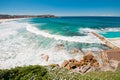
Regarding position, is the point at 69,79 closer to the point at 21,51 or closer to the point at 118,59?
the point at 118,59

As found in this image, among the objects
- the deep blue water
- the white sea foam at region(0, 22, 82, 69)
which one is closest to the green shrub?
the white sea foam at region(0, 22, 82, 69)

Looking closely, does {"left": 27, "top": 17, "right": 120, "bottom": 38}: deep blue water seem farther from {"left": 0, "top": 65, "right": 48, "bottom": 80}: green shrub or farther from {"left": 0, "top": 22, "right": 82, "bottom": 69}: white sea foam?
{"left": 0, "top": 65, "right": 48, "bottom": 80}: green shrub

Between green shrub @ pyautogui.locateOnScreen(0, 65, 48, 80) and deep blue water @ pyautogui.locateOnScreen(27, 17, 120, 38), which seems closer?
green shrub @ pyautogui.locateOnScreen(0, 65, 48, 80)

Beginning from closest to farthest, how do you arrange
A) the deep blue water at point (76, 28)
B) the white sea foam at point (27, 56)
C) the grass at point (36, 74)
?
the grass at point (36, 74)
the white sea foam at point (27, 56)
the deep blue water at point (76, 28)

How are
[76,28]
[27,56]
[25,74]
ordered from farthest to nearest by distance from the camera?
1. [76,28]
2. [27,56]
3. [25,74]

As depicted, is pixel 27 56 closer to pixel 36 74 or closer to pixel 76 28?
pixel 36 74

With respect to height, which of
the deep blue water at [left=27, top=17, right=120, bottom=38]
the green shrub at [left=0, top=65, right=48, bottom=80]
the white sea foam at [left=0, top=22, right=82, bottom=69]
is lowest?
the deep blue water at [left=27, top=17, right=120, bottom=38]

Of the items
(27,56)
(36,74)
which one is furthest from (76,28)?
(36,74)

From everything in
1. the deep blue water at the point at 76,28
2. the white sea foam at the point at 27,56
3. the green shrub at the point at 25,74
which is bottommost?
the deep blue water at the point at 76,28

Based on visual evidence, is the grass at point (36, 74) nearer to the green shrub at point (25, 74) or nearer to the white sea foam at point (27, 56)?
the green shrub at point (25, 74)

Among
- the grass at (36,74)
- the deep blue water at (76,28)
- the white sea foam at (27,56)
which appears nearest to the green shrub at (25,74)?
the grass at (36,74)

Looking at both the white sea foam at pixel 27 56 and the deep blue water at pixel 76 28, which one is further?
the deep blue water at pixel 76 28

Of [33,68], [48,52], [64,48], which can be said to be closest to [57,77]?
[33,68]

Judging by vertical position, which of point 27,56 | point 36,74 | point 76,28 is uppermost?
point 36,74
